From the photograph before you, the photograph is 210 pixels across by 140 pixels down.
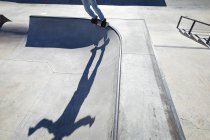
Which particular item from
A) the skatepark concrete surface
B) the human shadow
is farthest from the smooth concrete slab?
the human shadow

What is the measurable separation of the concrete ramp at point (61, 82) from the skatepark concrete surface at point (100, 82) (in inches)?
1.4

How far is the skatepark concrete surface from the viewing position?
A: 429 centimetres

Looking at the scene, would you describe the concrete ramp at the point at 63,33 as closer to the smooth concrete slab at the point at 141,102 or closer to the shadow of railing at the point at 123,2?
the smooth concrete slab at the point at 141,102

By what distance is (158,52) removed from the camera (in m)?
7.67

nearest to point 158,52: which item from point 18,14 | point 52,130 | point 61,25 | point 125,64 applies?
point 125,64

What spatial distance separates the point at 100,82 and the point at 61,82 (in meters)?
1.86

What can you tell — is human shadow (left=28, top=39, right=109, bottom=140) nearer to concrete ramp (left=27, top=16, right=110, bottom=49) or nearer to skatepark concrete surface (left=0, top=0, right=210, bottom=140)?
skatepark concrete surface (left=0, top=0, right=210, bottom=140)

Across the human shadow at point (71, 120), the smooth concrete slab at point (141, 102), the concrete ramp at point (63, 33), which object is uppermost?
the smooth concrete slab at point (141, 102)

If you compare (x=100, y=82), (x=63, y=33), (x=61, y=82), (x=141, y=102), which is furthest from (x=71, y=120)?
(x=63, y=33)

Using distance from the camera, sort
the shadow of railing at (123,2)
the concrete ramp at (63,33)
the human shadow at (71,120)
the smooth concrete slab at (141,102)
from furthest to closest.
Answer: the shadow of railing at (123,2), the concrete ramp at (63,33), the human shadow at (71,120), the smooth concrete slab at (141,102)

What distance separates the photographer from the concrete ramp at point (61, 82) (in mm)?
5234

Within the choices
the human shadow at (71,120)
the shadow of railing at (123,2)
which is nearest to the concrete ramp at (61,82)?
the human shadow at (71,120)

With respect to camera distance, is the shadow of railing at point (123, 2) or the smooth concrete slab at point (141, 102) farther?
the shadow of railing at point (123, 2)

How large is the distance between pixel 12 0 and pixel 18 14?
6584 millimetres
